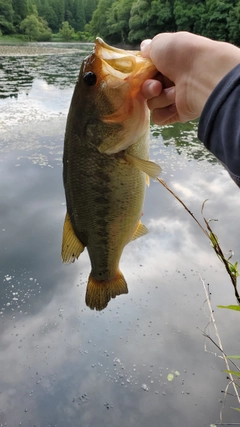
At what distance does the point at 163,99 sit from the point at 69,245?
85 cm

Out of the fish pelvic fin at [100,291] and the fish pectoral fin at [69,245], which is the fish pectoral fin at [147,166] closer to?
the fish pectoral fin at [69,245]

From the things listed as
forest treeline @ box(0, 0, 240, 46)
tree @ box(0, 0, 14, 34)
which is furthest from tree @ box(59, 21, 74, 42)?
tree @ box(0, 0, 14, 34)

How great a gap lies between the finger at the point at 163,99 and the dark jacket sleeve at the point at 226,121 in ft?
1.25

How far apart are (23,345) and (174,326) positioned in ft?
5.30

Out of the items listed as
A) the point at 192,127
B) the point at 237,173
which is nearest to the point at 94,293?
the point at 237,173

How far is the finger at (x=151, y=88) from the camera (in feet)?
4.88

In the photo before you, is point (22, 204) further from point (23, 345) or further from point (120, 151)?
point (120, 151)

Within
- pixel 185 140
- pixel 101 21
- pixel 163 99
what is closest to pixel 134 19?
pixel 101 21

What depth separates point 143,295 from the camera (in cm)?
449

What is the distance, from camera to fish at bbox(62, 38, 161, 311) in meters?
1.56

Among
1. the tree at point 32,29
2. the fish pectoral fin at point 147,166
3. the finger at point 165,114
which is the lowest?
the fish pectoral fin at point 147,166

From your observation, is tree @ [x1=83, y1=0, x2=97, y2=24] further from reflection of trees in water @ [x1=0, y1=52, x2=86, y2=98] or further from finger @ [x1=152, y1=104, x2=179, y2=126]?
finger @ [x1=152, y1=104, x2=179, y2=126]

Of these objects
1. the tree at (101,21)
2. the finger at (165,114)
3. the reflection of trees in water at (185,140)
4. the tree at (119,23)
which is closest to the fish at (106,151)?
the finger at (165,114)

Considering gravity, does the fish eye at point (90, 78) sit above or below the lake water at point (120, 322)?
above
